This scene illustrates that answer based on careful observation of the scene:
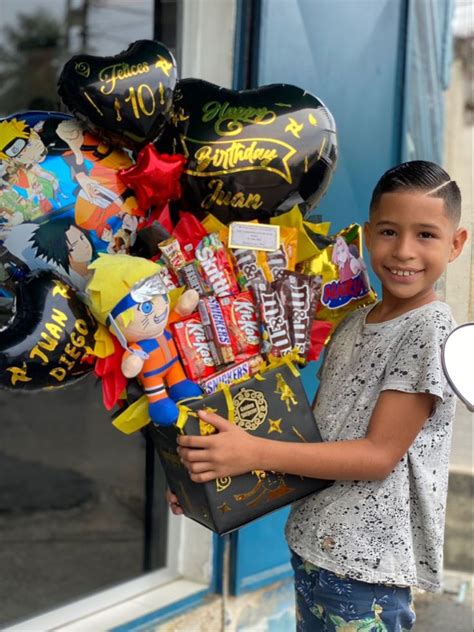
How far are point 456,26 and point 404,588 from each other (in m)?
4.53

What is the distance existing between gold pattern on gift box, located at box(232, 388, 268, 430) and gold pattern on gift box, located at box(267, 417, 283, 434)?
0.01 metres

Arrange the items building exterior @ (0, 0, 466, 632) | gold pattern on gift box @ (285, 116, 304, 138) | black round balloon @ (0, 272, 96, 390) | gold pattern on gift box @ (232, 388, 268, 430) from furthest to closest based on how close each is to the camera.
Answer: building exterior @ (0, 0, 466, 632)
gold pattern on gift box @ (285, 116, 304, 138)
gold pattern on gift box @ (232, 388, 268, 430)
black round balloon @ (0, 272, 96, 390)

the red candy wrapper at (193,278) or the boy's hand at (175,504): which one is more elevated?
the red candy wrapper at (193,278)

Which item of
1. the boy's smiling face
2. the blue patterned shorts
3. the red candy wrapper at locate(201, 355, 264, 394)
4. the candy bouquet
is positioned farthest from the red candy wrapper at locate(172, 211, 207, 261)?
the blue patterned shorts

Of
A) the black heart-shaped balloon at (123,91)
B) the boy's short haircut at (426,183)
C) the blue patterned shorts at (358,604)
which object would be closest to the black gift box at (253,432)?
the blue patterned shorts at (358,604)

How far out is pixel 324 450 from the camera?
4.24ft

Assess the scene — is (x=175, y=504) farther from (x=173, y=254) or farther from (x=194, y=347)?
(x=173, y=254)

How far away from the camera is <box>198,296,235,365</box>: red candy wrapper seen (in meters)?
1.35

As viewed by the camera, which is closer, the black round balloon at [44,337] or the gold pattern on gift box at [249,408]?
the black round balloon at [44,337]

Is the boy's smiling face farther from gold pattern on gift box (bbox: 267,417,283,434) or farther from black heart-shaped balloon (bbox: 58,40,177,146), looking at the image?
black heart-shaped balloon (bbox: 58,40,177,146)

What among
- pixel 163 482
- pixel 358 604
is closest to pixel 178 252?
pixel 358 604

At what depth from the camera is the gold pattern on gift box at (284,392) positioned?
4.51 feet

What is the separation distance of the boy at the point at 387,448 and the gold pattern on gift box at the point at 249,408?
0.04 meters

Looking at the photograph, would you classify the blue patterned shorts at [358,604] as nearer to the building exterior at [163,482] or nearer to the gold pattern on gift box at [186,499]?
the gold pattern on gift box at [186,499]
